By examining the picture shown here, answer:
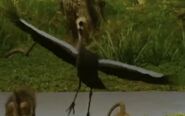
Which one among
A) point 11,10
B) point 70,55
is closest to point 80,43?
point 70,55

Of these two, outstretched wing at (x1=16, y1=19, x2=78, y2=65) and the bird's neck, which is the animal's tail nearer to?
outstretched wing at (x1=16, y1=19, x2=78, y2=65)

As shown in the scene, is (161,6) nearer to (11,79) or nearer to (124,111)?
(124,111)

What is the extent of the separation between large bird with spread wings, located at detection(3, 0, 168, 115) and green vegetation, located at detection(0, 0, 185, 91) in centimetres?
3

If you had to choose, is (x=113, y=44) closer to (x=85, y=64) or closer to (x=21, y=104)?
(x=85, y=64)

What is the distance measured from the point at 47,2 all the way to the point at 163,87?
82cm

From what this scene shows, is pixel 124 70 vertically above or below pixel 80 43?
below

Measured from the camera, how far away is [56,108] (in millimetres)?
3088

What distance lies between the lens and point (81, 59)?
10.1ft

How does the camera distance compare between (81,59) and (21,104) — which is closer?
(21,104)

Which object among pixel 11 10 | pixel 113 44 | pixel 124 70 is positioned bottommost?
pixel 124 70

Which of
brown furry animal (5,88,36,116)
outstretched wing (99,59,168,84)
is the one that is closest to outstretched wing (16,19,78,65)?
outstretched wing (99,59,168,84)

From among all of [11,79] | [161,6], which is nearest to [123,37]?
[161,6]

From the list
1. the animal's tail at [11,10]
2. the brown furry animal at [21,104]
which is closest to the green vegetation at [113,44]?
the animal's tail at [11,10]

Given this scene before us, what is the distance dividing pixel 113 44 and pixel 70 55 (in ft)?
0.82
